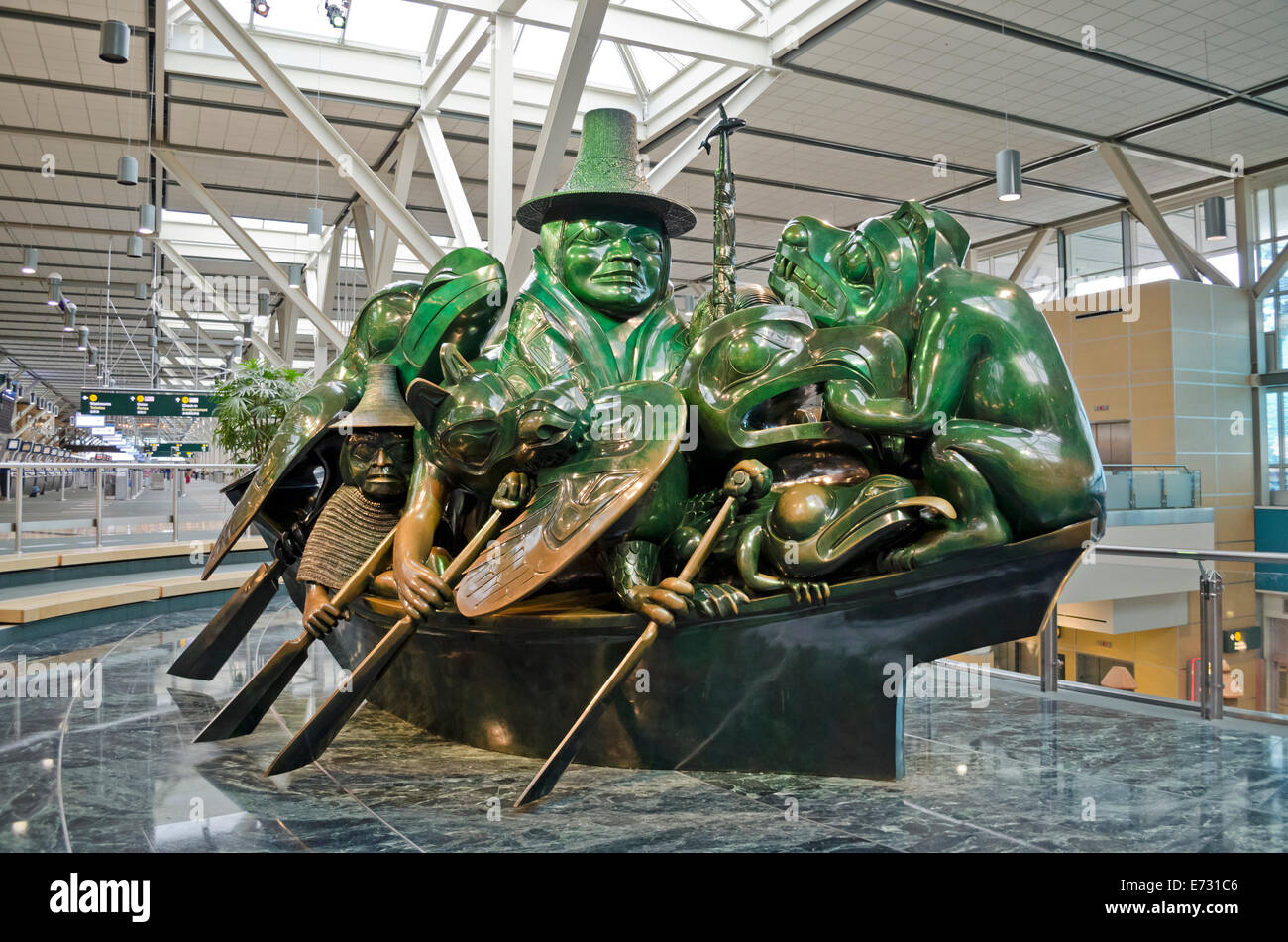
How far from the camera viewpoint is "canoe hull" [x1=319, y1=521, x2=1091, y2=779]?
3020 millimetres

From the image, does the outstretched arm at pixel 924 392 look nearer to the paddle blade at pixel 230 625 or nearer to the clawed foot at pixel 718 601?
the clawed foot at pixel 718 601

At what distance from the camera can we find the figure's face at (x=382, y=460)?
160 inches

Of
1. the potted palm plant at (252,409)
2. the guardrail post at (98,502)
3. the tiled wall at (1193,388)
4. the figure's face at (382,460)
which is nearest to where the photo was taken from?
the figure's face at (382,460)

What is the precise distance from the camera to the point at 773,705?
10.4 ft

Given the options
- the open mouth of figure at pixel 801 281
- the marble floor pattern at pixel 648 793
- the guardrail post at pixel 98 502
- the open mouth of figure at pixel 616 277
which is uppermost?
the open mouth of figure at pixel 616 277

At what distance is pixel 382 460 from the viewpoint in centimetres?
406

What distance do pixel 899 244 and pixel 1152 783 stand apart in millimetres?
1930

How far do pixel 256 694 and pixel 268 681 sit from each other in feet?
0.22

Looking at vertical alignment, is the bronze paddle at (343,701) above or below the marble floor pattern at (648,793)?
above

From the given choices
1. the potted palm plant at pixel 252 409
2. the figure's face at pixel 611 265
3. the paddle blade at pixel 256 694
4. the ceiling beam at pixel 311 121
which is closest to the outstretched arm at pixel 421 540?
the paddle blade at pixel 256 694

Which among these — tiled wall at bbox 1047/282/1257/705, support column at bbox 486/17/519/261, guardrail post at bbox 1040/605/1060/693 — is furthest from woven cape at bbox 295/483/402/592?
tiled wall at bbox 1047/282/1257/705

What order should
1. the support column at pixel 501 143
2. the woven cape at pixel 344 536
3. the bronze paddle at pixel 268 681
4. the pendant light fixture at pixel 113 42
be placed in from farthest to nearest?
the support column at pixel 501 143 → the pendant light fixture at pixel 113 42 → the woven cape at pixel 344 536 → the bronze paddle at pixel 268 681

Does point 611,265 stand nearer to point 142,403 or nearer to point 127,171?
point 127,171

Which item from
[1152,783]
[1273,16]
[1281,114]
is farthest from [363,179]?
[1281,114]
